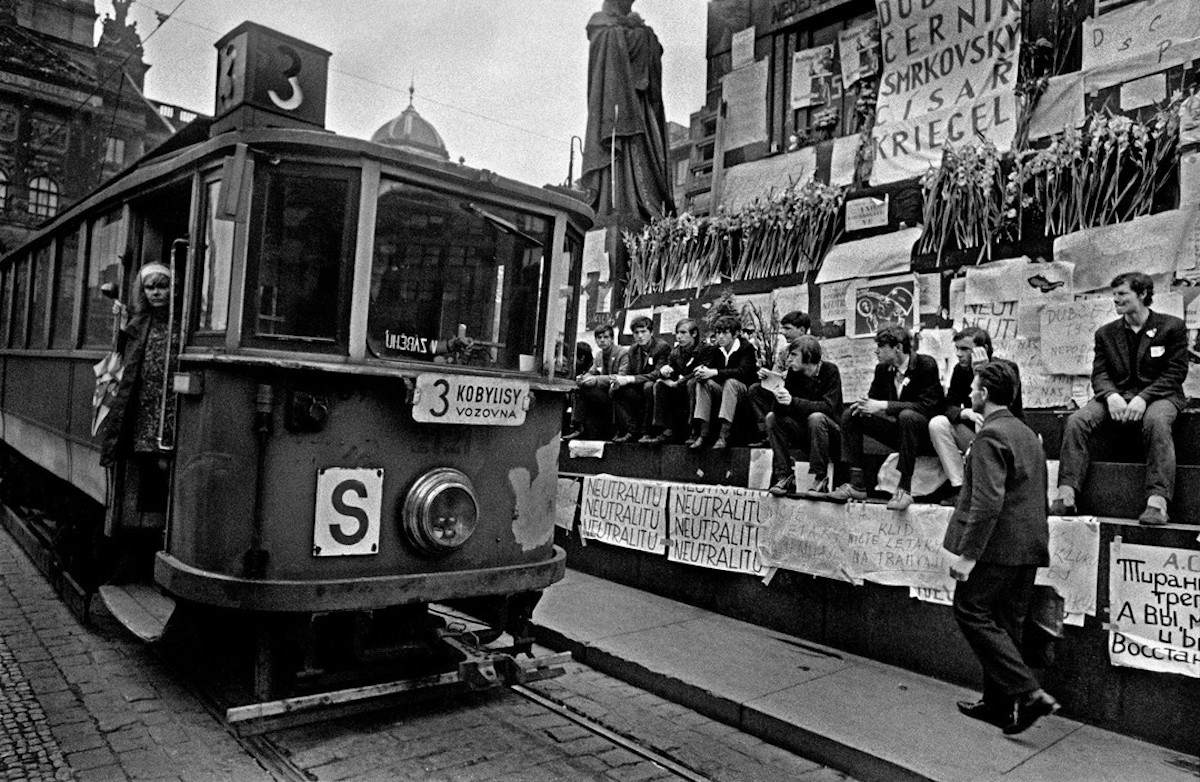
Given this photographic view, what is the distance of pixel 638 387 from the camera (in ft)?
28.0

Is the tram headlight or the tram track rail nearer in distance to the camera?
the tram track rail

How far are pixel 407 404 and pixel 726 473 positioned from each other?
3641mm

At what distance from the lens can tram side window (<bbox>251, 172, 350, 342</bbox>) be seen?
13.7ft

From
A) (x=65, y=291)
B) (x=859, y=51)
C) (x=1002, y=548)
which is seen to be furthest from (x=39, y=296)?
(x=859, y=51)

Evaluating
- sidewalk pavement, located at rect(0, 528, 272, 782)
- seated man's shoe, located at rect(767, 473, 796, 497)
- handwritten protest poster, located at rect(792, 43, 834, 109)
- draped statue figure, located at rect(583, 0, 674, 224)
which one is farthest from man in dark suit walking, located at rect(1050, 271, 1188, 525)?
draped statue figure, located at rect(583, 0, 674, 224)

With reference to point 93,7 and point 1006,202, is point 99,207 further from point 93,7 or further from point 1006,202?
point 93,7

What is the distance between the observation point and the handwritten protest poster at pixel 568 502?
28.1ft

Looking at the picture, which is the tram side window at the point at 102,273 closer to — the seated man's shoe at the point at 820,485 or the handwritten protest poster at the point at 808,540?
the handwritten protest poster at the point at 808,540

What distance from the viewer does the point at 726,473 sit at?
23.7 ft

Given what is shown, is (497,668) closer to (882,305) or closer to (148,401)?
(148,401)

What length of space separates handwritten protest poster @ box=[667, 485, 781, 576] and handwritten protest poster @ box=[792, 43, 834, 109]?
579 centimetres

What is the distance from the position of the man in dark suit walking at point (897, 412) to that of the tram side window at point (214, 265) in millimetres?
4206

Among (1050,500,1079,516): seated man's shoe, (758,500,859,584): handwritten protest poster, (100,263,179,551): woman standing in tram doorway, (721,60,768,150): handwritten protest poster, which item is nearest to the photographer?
(100,263,179,551): woman standing in tram doorway

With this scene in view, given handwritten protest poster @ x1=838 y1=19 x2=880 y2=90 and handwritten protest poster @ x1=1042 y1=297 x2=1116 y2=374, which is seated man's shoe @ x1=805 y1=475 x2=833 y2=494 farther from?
handwritten protest poster @ x1=838 y1=19 x2=880 y2=90
